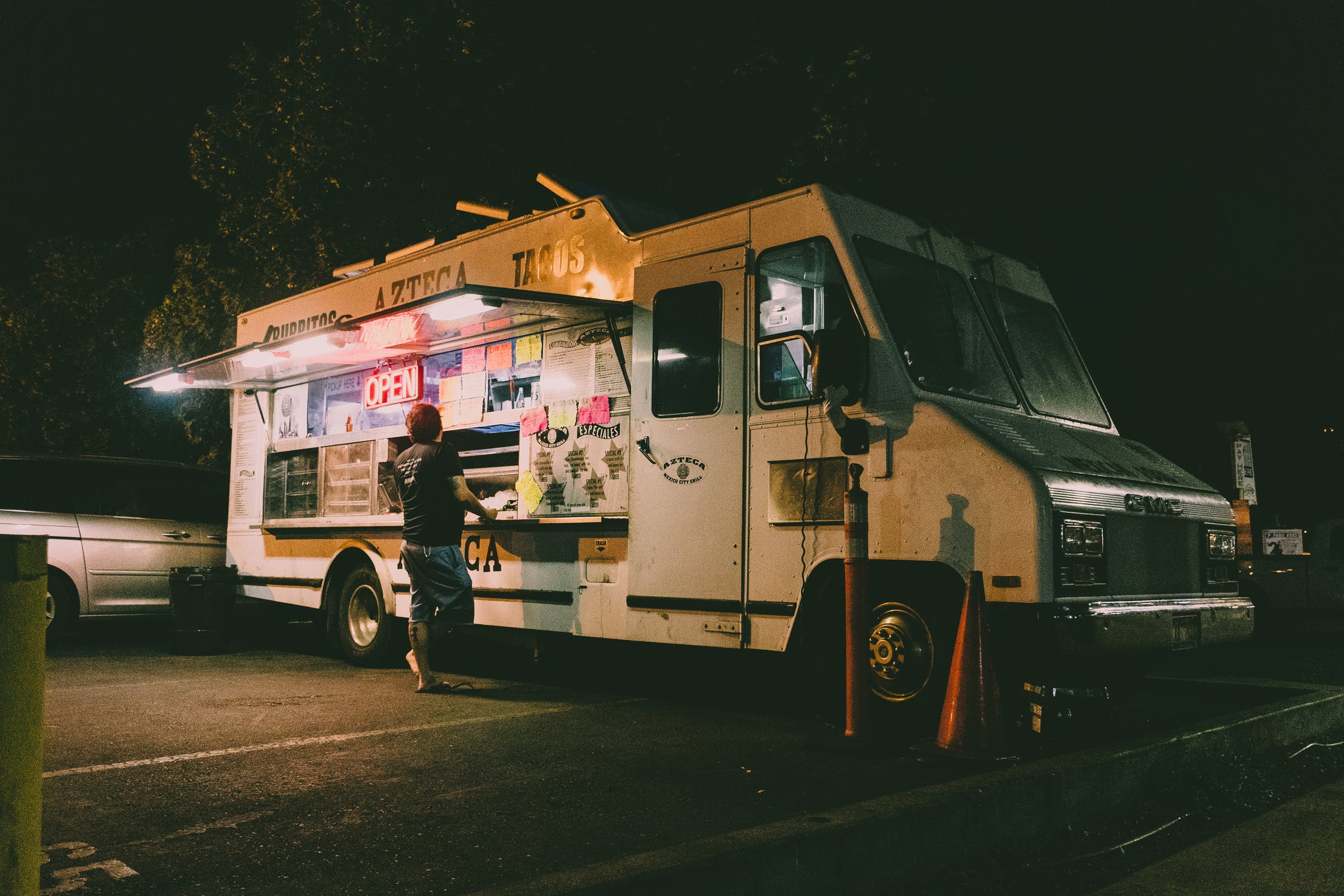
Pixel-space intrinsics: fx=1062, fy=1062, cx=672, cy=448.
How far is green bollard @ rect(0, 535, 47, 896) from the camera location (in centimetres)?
197

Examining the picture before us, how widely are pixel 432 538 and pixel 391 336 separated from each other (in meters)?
1.63

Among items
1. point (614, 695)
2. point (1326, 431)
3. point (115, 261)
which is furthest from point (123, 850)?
point (115, 261)

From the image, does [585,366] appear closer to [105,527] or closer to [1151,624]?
[1151,624]

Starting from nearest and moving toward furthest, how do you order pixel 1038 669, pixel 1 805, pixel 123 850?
pixel 1 805 < pixel 123 850 < pixel 1038 669

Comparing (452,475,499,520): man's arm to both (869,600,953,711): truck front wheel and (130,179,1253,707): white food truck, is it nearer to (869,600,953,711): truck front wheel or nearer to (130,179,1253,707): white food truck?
(130,179,1253,707): white food truck

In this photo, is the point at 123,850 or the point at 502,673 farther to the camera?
the point at 502,673

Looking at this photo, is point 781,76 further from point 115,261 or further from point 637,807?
point 115,261

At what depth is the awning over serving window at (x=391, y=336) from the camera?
20.5ft

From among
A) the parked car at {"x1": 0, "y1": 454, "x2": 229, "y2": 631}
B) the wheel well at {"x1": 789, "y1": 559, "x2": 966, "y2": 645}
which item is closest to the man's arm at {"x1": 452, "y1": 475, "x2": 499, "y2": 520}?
the wheel well at {"x1": 789, "y1": 559, "x2": 966, "y2": 645}

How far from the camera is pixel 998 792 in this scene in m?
3.62

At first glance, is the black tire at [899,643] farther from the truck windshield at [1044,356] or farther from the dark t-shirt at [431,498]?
the dark t-shirt at [431,498]

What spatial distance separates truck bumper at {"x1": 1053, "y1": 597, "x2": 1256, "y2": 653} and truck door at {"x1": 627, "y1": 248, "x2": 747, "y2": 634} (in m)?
1.69

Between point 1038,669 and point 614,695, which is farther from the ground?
point 1038,669

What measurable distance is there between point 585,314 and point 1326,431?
1326 centimetres
